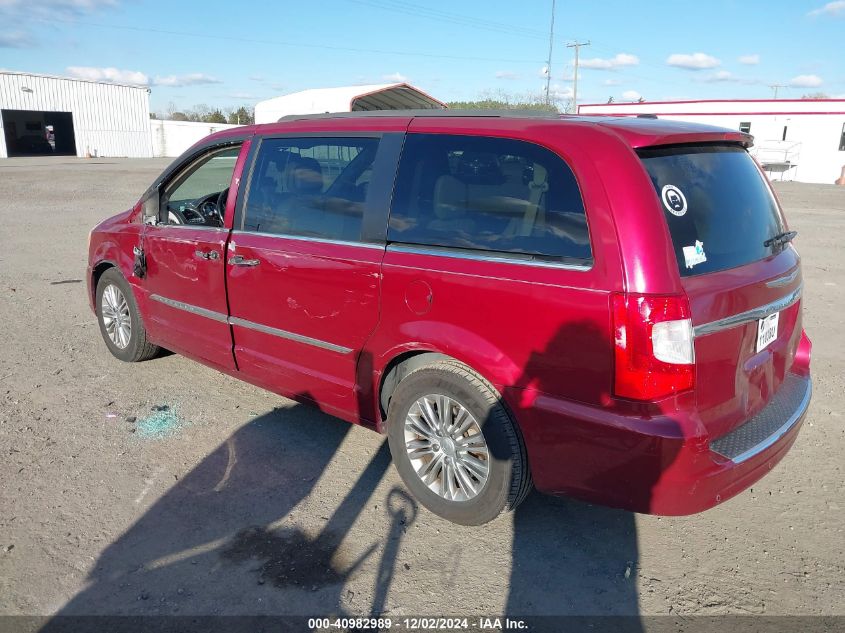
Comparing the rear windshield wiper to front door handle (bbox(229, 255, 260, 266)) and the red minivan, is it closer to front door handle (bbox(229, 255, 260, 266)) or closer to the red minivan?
the red minivan

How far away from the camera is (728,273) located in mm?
2748

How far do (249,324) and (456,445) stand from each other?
5.29ft

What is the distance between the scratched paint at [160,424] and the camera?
163 inches

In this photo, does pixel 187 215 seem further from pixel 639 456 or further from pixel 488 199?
pixel 639 456

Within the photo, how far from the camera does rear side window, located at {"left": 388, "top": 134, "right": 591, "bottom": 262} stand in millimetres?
2730

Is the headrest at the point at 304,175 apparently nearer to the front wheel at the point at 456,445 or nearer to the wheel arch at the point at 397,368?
the wheel arch at the point at 397,368

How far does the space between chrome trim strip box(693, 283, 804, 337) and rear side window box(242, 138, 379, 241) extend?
172 centimetres

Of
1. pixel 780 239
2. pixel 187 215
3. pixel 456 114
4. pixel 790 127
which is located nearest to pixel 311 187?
pixel 456 114

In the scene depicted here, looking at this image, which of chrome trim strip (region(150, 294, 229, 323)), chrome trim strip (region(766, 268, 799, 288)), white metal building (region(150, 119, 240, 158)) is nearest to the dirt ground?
chrome trim strip (region(150, 294, 229, 323))

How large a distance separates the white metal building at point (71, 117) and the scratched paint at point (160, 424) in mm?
47405

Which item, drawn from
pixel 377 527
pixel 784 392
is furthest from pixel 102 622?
pixel 784 392

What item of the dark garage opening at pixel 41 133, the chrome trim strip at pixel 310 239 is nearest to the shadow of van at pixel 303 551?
the chrome trim strip at pixel 310 239

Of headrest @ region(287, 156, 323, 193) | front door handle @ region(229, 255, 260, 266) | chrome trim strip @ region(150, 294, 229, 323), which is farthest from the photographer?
chrome trim strip @ region(150, 294, 229, 323)

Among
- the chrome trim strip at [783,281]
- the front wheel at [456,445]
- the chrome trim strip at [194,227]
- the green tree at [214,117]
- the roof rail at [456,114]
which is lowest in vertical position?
the front wheel at [456,445]
